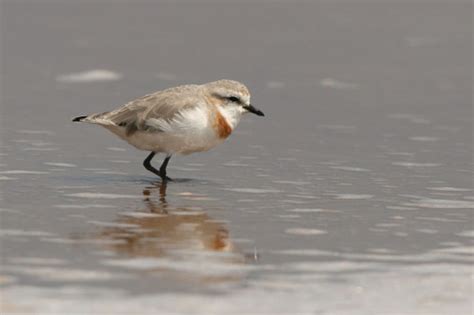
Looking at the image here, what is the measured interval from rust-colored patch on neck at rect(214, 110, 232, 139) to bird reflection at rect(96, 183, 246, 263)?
1.78m

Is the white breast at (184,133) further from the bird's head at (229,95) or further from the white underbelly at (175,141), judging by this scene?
the bird's head at (229,95)

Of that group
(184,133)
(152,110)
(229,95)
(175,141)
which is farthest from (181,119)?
(229,95)

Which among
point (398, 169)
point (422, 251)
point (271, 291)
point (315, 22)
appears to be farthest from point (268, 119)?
point (315, 22)

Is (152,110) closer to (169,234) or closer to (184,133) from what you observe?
(184,133)

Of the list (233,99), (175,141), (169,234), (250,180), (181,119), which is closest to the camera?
(169,234)

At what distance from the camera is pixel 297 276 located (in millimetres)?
8906

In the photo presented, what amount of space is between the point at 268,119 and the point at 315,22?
13455 millimetres

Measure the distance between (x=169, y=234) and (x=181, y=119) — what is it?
3340 mm

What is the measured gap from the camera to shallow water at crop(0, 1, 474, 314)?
8531 millimetres

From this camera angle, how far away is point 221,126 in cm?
1365

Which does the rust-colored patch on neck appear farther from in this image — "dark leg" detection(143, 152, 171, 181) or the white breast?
"dark leg" detection(143, 152, 171, 181)

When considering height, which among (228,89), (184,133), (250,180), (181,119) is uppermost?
(228,89)

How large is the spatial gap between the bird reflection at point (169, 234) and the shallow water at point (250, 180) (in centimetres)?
3

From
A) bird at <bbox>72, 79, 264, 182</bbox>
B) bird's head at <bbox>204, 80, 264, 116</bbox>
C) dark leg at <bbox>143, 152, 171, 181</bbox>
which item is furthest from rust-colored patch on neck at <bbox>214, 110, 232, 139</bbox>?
dark leg at <bbox>143, 152, 171, 181</bbox>
